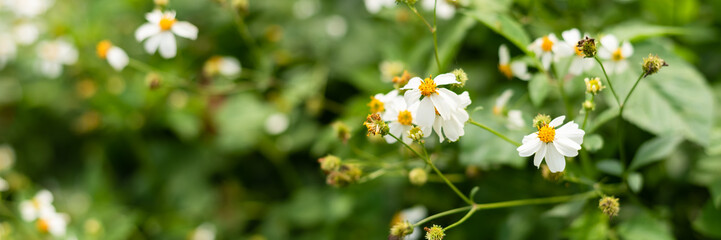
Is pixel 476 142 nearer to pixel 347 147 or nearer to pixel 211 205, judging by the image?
pixel 347 147

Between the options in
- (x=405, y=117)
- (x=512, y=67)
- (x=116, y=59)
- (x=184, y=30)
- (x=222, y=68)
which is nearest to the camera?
(x=405, y=117)

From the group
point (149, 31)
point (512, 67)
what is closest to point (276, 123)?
point (149, 31)

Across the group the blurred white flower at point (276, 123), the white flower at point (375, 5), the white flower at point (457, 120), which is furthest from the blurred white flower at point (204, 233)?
the white flower at point (457, 120)

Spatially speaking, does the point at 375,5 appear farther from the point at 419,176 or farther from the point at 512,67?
the point at 419,176

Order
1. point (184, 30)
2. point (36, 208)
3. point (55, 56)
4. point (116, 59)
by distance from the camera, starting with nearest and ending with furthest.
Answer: point (184, 30), point (116, 59), point (36, 208), point (55, 56)

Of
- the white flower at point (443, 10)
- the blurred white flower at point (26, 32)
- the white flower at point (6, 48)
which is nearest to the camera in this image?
the white flower at point (443, 10)

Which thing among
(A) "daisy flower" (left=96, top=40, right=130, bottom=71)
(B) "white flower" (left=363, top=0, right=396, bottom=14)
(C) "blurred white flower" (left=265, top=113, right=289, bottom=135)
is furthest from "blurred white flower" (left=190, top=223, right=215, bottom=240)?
(B) "white flower" (left=363, top=0, right=396, bottom=14)

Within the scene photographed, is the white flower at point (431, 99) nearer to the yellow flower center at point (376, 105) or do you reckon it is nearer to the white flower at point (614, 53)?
the yellow flower center at point (376, 105)
